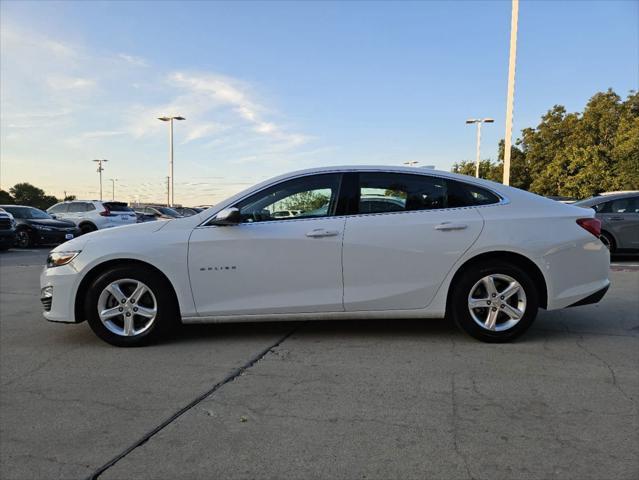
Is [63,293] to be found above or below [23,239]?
above

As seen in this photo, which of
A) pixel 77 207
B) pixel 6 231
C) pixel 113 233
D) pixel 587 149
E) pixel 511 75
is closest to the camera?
pixel 113 233

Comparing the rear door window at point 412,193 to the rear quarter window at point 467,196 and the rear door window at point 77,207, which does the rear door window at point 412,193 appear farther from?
the rear door window at point 77,207

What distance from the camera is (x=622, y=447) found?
8.27 feet

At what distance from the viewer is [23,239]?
16109mm

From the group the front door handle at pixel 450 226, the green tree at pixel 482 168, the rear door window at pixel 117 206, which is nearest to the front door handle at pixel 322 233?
the front door handle at pixel 450 226

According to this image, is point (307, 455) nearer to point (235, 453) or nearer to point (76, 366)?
point (235, 453)

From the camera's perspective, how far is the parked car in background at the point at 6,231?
46.9 feet

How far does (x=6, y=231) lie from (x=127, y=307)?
1253 centimetres

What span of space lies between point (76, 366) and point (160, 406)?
48.1 inches

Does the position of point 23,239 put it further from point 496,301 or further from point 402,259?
point 496,301

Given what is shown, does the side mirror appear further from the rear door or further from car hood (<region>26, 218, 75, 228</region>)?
car hood (<region>26, 218, 75, 228</region>)

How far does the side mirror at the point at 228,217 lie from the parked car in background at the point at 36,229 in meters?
13.4

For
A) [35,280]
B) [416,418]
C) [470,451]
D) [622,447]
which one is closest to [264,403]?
[416,418]

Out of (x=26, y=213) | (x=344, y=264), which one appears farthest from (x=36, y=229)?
(x=344, y=264)
